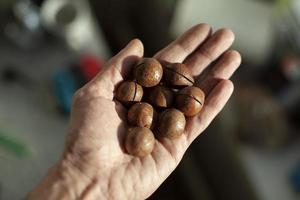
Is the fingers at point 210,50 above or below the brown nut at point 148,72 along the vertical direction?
below

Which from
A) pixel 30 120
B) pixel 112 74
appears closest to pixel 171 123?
pixel 112 74

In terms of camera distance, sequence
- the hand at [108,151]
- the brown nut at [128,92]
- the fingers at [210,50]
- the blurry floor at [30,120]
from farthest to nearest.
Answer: the blurry floor at [30,120]
the fingers at [210,50]
the brown nut at [128,92]
the hand at [108,151]

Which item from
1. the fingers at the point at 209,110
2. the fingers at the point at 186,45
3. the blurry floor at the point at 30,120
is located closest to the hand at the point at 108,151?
the fingers at the point at 209,110

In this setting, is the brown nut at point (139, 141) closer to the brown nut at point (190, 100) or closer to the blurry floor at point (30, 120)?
the brown nut at point (190, 100)

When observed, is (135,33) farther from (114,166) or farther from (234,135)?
(114,166)

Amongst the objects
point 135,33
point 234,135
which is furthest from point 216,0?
point 234,135

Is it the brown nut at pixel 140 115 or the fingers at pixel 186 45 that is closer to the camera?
the brown nut at pixel 140 115

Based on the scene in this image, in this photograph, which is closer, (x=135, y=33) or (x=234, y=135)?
(x=234, y=135)
